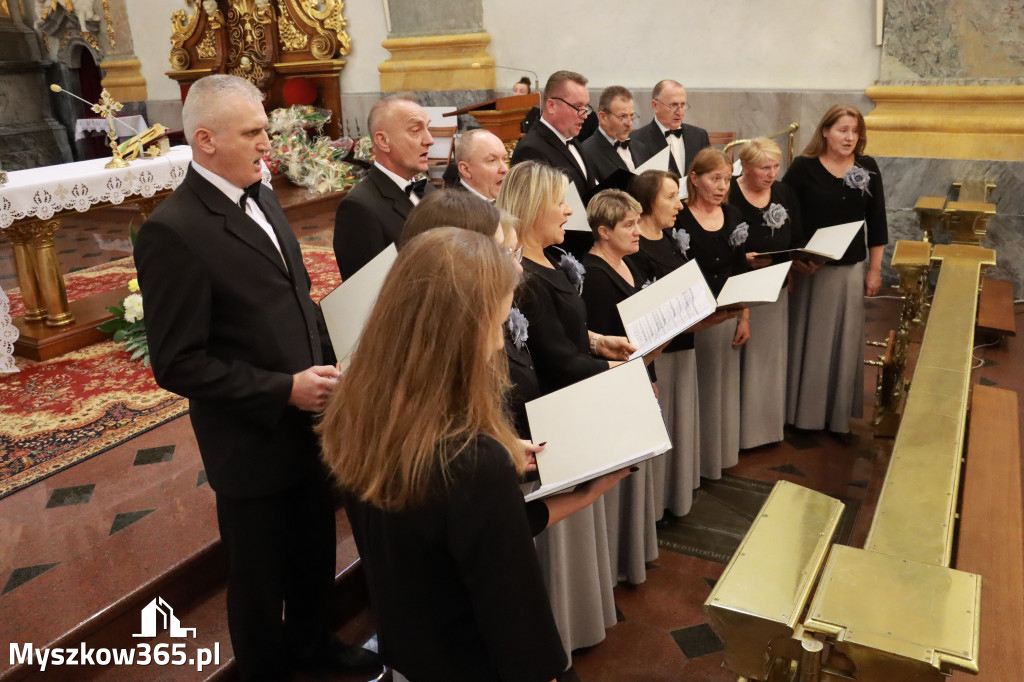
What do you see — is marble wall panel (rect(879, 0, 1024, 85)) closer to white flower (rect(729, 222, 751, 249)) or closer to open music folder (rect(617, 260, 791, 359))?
white flower (rect(729, 222, 751, 249))

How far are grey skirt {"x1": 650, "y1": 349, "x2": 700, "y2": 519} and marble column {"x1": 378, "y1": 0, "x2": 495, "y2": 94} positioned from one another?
6800 mm

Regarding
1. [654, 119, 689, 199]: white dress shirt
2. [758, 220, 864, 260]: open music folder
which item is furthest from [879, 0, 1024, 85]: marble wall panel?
[758, 220, 864, 260]: open music folder

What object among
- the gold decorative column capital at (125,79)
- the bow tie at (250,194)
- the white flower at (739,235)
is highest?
the gold decorative column capital at (125,79)

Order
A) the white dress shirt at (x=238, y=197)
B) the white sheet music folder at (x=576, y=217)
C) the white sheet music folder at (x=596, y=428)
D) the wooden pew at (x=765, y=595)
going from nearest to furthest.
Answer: the wooden pew at (x=765, y=595) < the white sheet music folder at (x=596, y=428) < the white dress shirt at (x=238, y=197) < the white sheet music folder at (x=576, y=217)

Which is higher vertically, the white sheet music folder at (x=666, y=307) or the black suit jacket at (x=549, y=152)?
the black suit jacket at (x=549, y=152)

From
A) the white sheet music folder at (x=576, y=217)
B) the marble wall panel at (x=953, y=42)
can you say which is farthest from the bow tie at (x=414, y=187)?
the marble wall panel at (x=953, y=42)

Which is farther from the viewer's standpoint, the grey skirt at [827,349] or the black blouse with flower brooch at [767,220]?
the grey skirt at [827,349]

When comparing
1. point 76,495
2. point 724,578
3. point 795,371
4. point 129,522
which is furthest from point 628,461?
point 795,371

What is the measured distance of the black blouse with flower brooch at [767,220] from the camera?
416 cm

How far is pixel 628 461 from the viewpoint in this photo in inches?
67.6

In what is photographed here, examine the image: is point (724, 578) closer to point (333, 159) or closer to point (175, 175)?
point (175, 175)

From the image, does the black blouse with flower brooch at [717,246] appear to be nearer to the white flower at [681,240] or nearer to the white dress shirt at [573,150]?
the white flower at [681,240]

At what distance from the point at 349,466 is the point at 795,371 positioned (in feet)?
11.7

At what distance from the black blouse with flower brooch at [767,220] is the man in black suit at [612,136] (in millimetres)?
710
